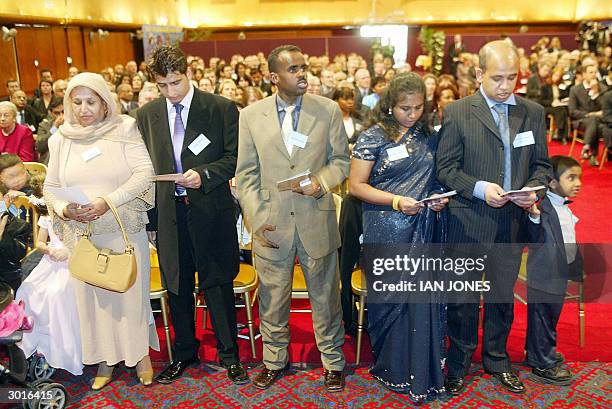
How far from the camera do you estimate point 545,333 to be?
324 centimetres

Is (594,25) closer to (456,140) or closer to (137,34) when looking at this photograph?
(137,34)

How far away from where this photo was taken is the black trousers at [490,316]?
304cm

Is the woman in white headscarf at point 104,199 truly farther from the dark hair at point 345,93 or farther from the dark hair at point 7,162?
the dark hair at point 345,93

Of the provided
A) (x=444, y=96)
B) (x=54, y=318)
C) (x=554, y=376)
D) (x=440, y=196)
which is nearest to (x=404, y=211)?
(x=440, y=196)

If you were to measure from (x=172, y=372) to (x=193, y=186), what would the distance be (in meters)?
1.14

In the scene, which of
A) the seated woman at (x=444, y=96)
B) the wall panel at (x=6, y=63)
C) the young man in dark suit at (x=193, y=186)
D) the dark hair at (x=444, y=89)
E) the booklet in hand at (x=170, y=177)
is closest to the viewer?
the booklet in hand at (x=170, y=177)

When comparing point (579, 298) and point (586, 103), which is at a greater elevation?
point (586, 103)

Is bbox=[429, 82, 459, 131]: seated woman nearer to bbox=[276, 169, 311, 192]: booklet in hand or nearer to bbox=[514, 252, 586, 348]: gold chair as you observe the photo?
bbox=[514, 252, 586, 348]: gold chair

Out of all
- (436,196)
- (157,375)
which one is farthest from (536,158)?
(157,375)

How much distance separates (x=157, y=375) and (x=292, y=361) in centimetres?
80

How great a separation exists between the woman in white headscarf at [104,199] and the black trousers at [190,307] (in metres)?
0.18

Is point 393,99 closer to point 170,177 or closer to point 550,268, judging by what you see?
point 170,177

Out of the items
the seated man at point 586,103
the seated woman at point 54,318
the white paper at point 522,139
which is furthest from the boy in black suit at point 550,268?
the seated man at point 586,103

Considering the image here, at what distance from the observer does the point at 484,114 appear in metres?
2.90
